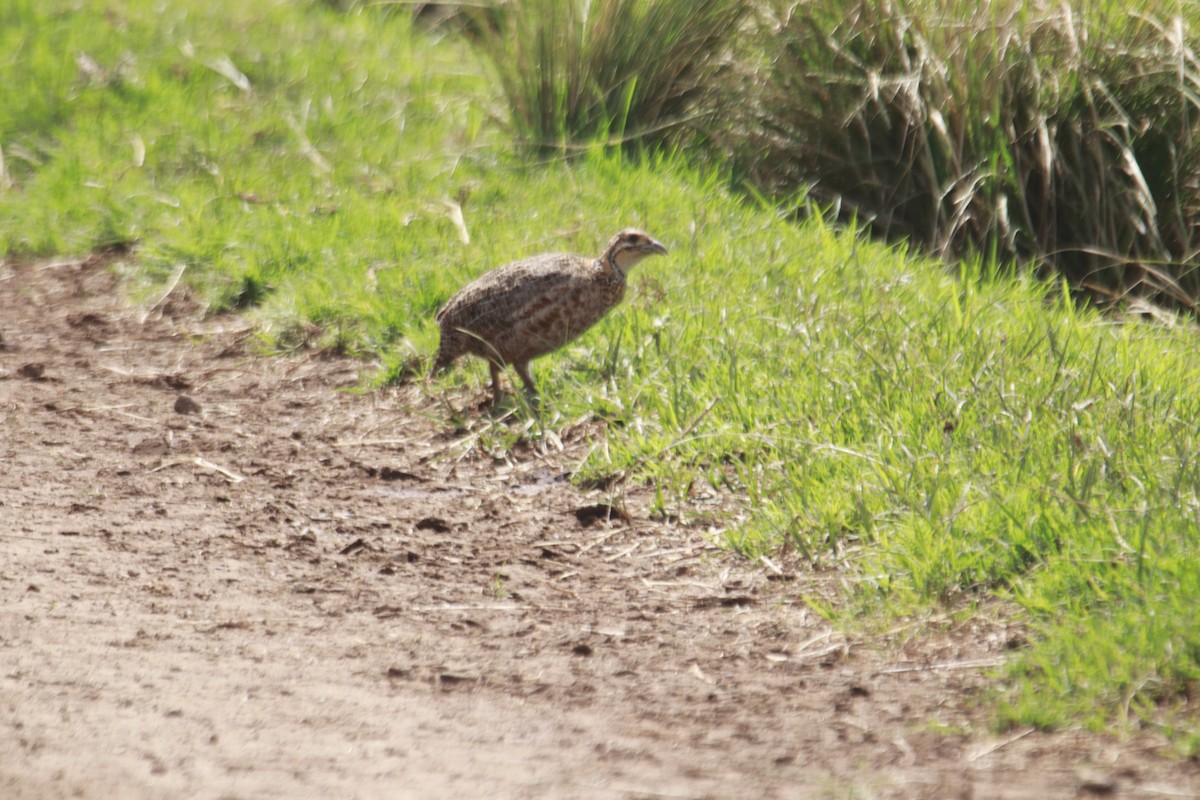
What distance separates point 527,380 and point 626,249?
661 millimetres

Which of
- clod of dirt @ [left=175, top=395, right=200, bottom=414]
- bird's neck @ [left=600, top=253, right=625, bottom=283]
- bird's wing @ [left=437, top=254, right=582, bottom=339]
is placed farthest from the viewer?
clod of dirt @ [left=175, top=395, right=200, bottom=414]

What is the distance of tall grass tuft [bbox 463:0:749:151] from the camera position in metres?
7.73

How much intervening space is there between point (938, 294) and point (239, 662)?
366 centimetres

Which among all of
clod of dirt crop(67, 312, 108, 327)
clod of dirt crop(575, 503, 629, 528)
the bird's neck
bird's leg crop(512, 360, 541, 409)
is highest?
the bird's neck

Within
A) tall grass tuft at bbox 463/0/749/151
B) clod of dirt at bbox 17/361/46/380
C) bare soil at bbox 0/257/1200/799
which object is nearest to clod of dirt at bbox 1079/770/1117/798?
bare soil at bbox 0/257/1200/799

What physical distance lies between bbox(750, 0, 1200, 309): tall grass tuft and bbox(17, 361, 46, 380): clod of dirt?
3846 mm

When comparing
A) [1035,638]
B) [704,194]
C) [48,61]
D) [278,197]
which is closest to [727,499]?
[1035,638]

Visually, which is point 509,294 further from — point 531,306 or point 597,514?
point 597,514

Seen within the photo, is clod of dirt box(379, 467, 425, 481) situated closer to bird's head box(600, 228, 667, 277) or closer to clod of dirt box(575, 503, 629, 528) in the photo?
clod of dirt box(575, 503, 629, 528)

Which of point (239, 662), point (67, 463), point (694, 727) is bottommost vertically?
point (67, 463)

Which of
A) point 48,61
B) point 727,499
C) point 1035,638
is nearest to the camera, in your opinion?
point 1035,638

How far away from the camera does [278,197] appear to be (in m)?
7.55

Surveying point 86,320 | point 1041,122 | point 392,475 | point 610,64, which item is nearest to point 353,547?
point 392,475

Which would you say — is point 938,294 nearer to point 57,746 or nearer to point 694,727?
point 694,727
